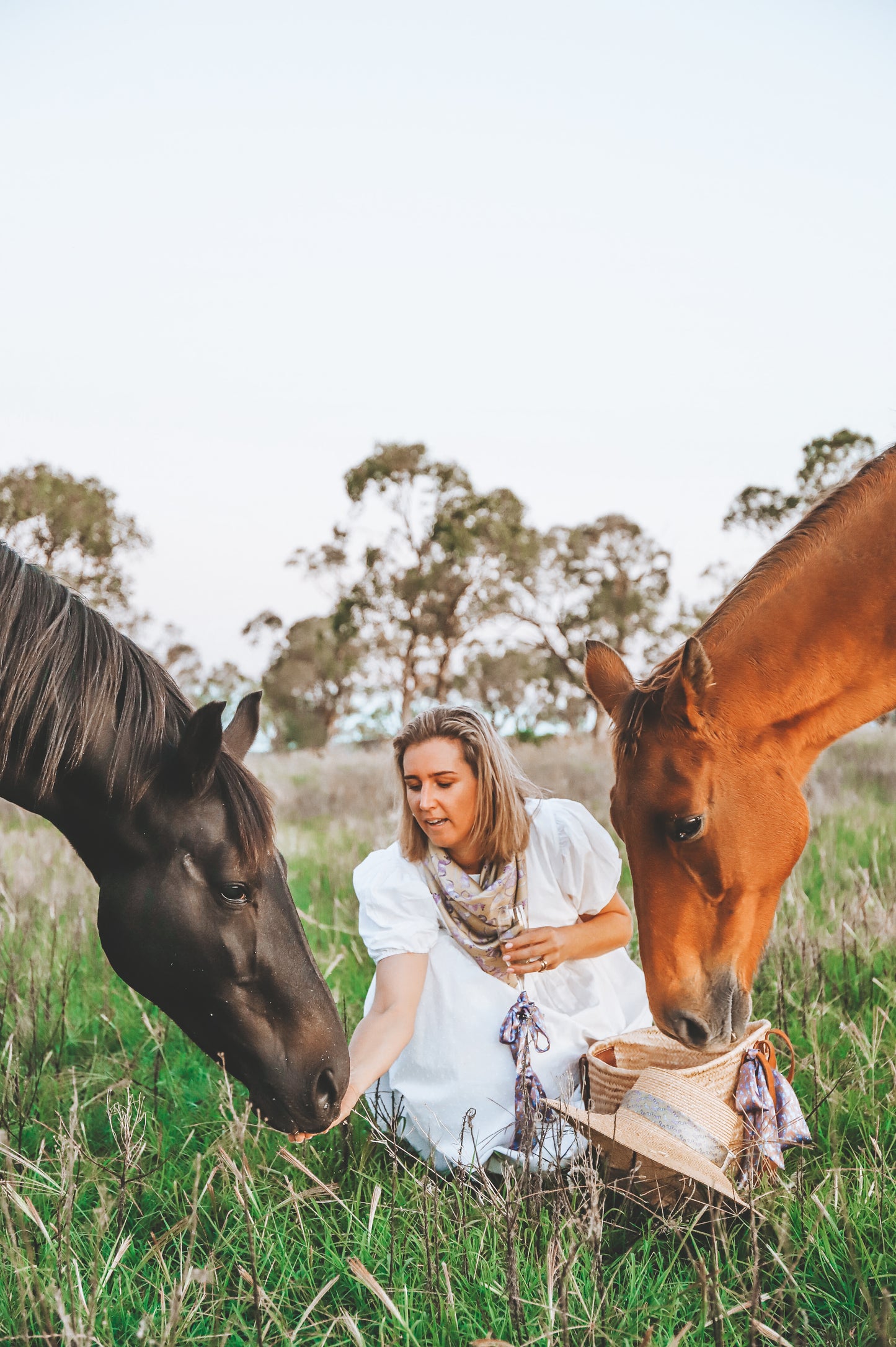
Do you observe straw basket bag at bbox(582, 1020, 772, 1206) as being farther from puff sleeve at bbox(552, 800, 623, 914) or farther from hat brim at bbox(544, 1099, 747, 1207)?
puff sleeve at bbox(552, 800, 623, 914)

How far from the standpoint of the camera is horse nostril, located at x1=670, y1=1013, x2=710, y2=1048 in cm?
274

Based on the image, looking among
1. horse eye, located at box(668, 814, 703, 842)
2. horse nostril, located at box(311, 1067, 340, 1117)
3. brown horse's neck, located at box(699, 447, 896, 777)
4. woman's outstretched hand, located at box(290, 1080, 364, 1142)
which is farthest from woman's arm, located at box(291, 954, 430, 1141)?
brown horse's neck, located at box(699, 447, 896, 777)

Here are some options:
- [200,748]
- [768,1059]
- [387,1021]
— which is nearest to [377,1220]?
[387,1021]

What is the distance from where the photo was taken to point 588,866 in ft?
10.6

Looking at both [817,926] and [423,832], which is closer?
[423,832]

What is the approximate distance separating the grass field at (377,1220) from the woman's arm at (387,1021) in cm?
30

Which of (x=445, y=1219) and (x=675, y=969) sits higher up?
(x=675, y=969)

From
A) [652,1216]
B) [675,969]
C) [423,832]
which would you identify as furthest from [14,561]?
[652,1216]

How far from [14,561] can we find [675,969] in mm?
2381

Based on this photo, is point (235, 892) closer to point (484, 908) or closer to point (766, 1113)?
point (484, 908)

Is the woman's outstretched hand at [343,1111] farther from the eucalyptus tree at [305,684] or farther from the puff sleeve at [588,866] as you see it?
the eucalyptus tree at [305,684]

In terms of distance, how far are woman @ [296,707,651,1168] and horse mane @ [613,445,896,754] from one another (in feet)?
1.57

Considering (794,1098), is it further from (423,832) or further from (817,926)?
(817,926)

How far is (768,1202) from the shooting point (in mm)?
2551
